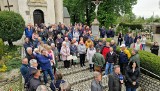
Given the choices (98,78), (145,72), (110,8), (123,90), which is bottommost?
(123,90)

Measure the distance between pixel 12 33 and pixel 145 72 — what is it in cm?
1109

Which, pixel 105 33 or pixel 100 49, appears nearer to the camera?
pixel 100 49

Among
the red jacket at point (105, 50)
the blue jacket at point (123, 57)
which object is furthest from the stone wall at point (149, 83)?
the red jacket at point (105, 50)

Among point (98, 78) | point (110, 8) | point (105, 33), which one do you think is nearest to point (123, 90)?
point (98, 78)

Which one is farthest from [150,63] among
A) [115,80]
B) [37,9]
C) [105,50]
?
[37,9]

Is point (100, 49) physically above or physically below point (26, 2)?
below

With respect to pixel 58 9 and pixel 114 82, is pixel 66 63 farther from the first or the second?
pixel 58 9

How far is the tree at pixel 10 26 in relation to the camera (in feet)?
48.8

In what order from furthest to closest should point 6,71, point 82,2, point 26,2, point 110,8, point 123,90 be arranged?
point 82,2 → point 110,8 → point 26,2 → point 6,71 → point 123,90

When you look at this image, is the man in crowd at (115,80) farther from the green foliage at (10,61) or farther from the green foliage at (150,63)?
the green foliage at (10,61)

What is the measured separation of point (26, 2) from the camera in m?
20.5

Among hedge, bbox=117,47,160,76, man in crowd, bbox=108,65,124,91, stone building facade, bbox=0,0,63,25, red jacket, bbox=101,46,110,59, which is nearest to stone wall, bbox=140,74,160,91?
hedge, bbox=117,47,160,76

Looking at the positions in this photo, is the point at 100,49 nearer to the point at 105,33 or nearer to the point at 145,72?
the point at 145,72

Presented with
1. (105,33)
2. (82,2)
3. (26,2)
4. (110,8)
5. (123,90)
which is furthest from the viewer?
(82,2)
